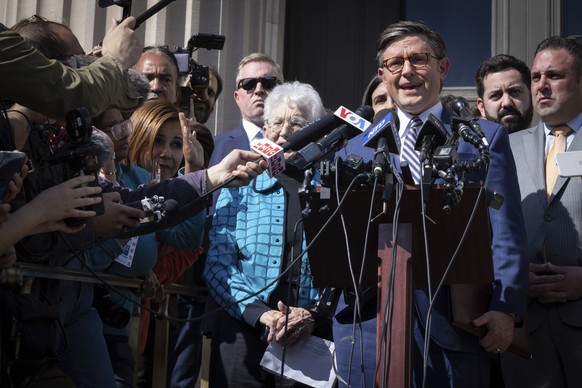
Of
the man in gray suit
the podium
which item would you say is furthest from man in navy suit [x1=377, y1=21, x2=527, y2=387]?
the man in gray suit

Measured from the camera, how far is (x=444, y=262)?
406cm

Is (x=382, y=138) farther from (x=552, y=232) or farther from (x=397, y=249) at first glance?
(x=552, y=232)

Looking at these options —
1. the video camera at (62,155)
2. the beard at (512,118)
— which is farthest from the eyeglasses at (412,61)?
the beard at (512,118)

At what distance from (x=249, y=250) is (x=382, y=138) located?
68.5 inches

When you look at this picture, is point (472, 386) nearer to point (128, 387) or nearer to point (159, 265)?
point (128, 387)

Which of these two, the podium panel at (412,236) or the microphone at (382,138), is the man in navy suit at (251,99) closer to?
the podium panel at (412,236)

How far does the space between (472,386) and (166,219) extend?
150 cm

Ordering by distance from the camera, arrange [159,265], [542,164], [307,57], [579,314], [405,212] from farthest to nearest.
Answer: [307,57] < [159,265] < [542,164] < [579,314] < [405,212]

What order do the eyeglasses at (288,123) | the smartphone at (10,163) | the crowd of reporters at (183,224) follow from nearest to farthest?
the smartphone at (10,163) → the crowd of reporters at (183,224) → the eyeglasses at (288,123)

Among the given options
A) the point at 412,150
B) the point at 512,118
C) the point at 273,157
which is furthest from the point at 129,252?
the point at 512,118

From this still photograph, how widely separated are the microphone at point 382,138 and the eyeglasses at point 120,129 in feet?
5.53

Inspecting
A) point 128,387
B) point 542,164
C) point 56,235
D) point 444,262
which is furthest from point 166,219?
point 542,164

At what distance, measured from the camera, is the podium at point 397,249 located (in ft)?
12.6

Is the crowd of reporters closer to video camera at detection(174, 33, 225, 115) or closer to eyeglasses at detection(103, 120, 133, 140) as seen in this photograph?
eyeglasses at detection(103, 120, 133, 140)
